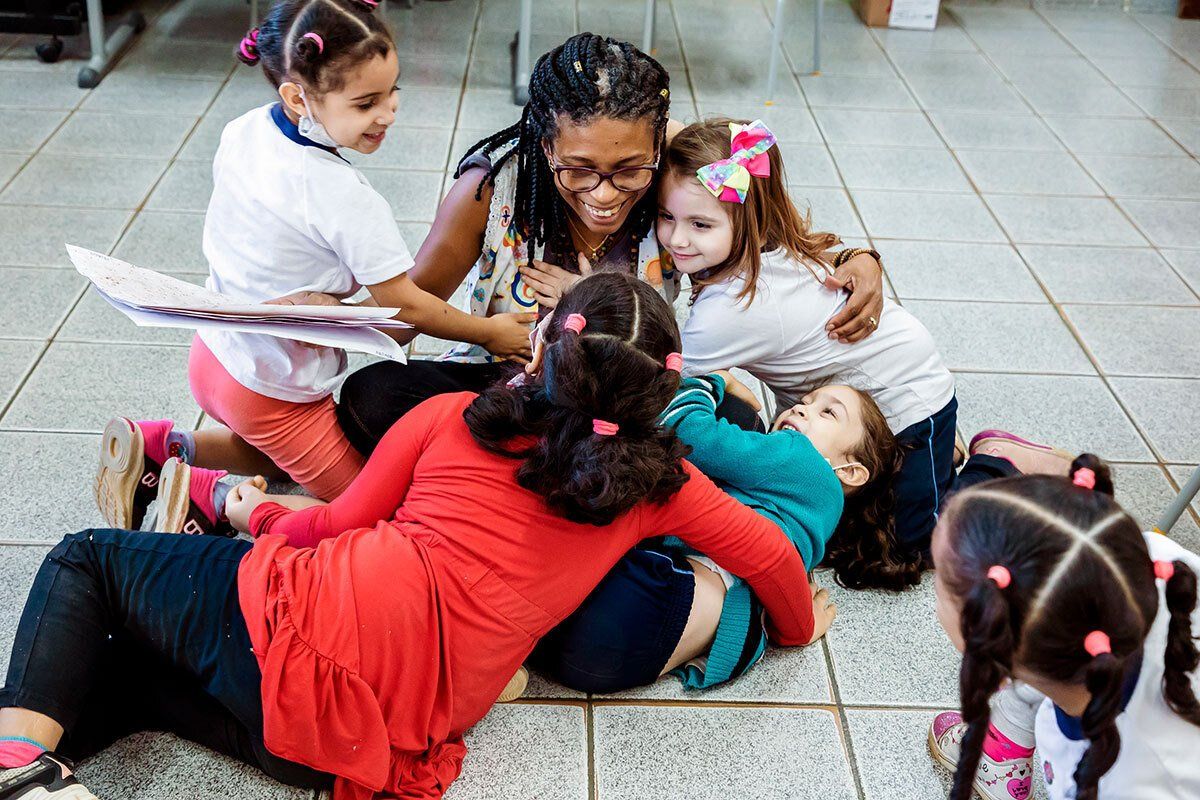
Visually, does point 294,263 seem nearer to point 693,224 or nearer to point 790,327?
point 693,224

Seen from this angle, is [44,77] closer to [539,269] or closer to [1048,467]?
[539,269]

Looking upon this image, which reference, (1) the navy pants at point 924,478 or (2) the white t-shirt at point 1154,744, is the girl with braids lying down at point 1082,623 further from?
(1) the navy pants at point 924,478

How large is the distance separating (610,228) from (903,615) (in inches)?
32.2

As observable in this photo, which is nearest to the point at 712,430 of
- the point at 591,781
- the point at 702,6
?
the point at 591,781

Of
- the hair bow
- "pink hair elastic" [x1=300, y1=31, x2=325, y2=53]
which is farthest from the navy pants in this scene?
"pink hair elastic" [x1=300, y1=31, x2=325, y2=53]

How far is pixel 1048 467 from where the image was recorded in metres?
2.01

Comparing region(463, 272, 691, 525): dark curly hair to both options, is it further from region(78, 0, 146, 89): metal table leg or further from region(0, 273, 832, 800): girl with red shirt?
region(78, 0, 146, 89): metal table leg

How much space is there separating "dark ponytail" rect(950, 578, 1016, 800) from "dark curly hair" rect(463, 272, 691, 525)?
0.44 metres

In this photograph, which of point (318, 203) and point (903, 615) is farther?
point (903, 615)

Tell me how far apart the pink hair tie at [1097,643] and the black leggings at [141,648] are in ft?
3.14

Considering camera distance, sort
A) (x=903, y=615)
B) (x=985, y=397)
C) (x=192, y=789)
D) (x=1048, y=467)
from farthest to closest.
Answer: (x=985, y=397) < (x=1048, y=467) < (x=903, y=615) < (x=192, y=789)

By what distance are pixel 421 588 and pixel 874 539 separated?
84 centimetres

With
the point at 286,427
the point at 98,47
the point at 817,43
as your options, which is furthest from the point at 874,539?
the point at 98,47

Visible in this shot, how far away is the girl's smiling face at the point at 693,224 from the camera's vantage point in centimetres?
176
